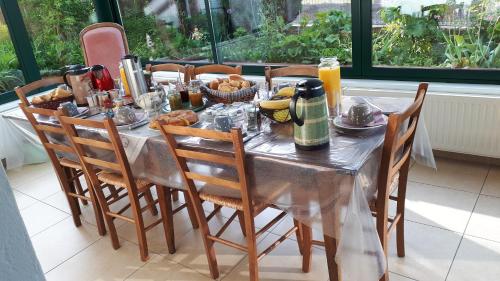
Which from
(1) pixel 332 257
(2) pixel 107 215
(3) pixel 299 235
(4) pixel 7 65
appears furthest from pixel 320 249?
(4) pixel 7 65

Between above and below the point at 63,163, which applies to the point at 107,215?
below

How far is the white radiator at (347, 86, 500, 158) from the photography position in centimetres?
239

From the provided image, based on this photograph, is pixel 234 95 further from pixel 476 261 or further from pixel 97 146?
pixel 476 261

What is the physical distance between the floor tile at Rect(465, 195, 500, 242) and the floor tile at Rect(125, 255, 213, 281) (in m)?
1.39

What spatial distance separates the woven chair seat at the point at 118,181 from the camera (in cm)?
201

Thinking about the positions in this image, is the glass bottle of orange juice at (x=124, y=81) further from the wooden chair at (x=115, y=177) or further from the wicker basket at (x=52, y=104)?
the wooden chair at (x=115, y=177)

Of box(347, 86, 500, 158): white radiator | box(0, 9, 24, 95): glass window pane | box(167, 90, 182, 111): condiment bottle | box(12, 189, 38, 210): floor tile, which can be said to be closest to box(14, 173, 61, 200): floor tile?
box(12, 189, 38, 210): floor tile

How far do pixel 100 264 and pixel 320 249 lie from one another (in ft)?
3.87

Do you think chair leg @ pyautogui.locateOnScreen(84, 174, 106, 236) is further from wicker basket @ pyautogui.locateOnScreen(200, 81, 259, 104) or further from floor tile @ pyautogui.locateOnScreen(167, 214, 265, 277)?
wicker basket @ pyautogui.locateOnScreen(200, 81, 259, 104)

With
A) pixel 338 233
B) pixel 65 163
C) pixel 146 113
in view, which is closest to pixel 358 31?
pixel 146 113

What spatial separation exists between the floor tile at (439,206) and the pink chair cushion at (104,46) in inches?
108

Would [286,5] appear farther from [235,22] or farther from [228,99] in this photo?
[228,99]

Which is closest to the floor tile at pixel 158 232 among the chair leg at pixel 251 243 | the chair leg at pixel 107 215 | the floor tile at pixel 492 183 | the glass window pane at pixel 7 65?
the chair leg at pixel 107 215

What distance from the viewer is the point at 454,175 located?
101 inches
